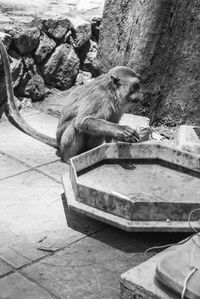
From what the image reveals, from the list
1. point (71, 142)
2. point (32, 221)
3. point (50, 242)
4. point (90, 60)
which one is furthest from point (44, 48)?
point (50, 242)

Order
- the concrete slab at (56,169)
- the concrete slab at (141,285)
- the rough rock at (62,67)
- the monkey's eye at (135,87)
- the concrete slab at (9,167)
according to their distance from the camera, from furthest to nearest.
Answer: the rough rock at (62,67), the monkey's eye at (135,87), the concrete slab at (56,169), the concrete slab at (9,167), the concrete slab at (141,285)

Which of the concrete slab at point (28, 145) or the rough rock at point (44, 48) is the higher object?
the rough rock at point (44, 48)

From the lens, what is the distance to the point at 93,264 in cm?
419

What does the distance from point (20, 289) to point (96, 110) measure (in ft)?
Answer: 8.05

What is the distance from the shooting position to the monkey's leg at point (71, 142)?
580 cm

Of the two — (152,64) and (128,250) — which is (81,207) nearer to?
(128,250)

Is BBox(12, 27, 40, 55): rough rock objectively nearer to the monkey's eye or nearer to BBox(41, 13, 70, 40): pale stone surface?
BBox(41, 13, 70, 40): pale stone surface

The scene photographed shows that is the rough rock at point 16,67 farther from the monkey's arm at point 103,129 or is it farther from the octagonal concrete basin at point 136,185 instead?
the octagonal concrete basin at point 136,185

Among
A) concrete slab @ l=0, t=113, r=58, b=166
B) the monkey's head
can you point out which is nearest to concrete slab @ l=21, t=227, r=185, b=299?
concrete slab @ l=0, t=113, r=58, b=166

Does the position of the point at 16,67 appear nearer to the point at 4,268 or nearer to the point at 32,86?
the point at 32,86

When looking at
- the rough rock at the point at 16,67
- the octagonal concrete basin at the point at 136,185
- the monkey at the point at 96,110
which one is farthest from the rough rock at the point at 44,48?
the octagonal concrete basin at the point at 136,185

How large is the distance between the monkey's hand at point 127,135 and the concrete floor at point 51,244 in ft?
2.38

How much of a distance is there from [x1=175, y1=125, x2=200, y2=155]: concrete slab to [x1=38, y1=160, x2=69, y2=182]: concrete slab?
1185mm

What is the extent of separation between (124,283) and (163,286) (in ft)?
0.88
